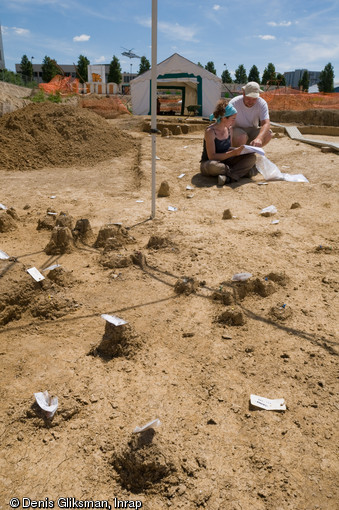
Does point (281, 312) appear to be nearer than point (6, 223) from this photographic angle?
Yes

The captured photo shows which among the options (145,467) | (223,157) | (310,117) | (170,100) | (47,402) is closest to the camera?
(145,467)

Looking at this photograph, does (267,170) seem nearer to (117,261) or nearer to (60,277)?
(117,261)

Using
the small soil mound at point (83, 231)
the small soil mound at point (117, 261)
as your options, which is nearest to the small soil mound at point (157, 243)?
the small soil mound at point (117, 261)

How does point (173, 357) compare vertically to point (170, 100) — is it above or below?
below

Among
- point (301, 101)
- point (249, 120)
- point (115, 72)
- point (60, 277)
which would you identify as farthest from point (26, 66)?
point (60, 277)

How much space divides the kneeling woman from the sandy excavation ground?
4.41 ft

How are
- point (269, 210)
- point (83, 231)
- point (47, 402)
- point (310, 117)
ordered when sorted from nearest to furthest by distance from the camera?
point (47, 402) < point (83, 231) < point (269, 210) < point (310, 117)

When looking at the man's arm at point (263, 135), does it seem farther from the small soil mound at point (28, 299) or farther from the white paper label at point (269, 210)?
the small soil mound at point (28, 299)

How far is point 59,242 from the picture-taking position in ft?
11.2

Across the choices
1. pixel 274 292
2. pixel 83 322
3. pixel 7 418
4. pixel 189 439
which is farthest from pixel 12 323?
pixel 274 292

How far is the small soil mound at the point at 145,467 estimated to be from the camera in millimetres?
1483

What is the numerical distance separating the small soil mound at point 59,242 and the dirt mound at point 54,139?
14.2 ft

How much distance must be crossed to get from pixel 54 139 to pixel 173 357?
6946 mm

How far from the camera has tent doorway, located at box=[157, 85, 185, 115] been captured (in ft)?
66.1
